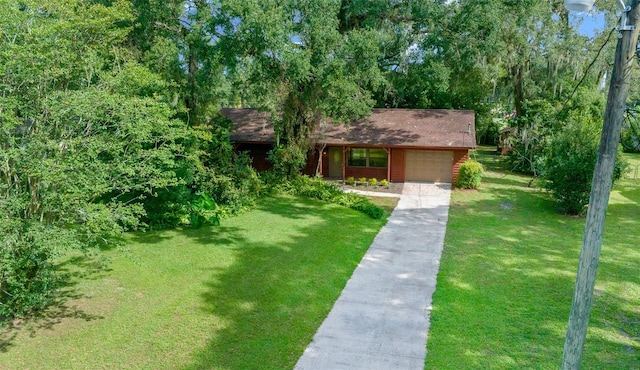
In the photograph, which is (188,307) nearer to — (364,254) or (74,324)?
(74,324)

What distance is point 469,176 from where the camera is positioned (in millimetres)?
19250

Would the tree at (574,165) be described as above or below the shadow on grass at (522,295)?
above

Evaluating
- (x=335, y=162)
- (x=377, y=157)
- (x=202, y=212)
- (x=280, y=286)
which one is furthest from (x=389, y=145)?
(x=280, y=286)

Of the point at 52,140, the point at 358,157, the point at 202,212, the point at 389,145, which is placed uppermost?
the point at 52,140

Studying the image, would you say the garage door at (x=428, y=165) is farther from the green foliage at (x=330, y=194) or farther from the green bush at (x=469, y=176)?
the green foliage at (x=330, y=194)

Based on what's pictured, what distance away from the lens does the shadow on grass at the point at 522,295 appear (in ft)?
23.2

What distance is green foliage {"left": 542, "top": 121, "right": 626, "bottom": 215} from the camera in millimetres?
14742

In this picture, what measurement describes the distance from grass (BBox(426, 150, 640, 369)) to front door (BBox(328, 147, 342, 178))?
7.21m

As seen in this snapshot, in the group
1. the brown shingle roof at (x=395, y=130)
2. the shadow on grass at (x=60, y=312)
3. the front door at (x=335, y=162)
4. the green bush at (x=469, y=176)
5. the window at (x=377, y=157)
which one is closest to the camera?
the shadow on grass at (x=60, y=312)

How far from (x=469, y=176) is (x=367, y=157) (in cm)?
492

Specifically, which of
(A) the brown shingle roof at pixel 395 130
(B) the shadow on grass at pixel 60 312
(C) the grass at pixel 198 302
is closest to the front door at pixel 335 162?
(A) the brown shingle roof at pixel 395 130

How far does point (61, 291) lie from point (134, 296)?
1.57m

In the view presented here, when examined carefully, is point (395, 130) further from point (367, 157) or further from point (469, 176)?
point (469, 176)

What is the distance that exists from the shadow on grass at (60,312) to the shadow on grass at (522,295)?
22.1 feet
